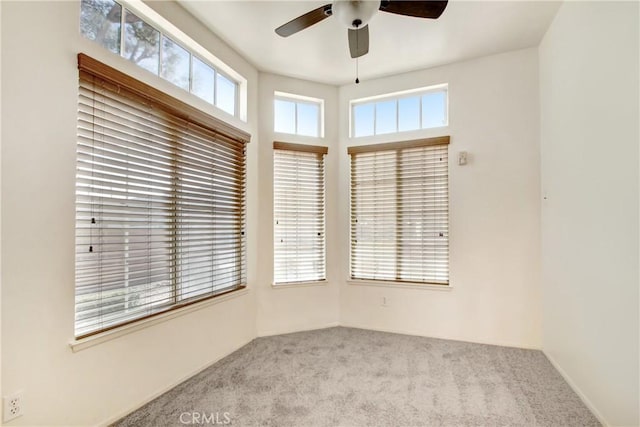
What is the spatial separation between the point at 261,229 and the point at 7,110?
2318 millimetres

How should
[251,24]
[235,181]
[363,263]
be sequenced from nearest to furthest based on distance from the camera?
[251,24]
[235,181]
[363,263]

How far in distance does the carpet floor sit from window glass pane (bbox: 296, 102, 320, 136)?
245cm

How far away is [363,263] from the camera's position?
3861 millimetres

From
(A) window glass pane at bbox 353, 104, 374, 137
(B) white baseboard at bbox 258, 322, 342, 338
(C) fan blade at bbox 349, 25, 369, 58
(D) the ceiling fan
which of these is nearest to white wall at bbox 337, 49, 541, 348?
(A) window glass pane at bbox 353, 104, 374, 137

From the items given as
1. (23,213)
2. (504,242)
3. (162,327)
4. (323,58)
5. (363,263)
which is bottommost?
(162,327)

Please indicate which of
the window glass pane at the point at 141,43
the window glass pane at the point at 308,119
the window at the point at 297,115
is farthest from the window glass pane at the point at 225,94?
the window glass pane at the point at 308,119

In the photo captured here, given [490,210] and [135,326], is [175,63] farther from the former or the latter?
[490,210]

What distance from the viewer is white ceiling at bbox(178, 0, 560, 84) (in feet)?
8.30

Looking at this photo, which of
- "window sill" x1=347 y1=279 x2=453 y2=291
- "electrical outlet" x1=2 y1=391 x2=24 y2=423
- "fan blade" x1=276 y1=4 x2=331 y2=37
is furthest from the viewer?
"window sill" x1=347 y1=279 x2=453 y2=291

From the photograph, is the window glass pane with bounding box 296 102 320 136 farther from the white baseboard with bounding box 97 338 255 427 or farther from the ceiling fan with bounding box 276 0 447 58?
the white baseboard with bounding box 97 338 255 427

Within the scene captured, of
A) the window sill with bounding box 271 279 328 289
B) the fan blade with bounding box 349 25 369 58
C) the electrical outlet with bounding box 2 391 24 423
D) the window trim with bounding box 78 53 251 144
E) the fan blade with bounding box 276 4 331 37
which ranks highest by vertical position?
the fan blade with bounding box 276 4 331 37

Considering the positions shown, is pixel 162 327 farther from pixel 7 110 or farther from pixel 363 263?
Answer: pixel 363 263

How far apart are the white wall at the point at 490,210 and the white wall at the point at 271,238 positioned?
2.85ft

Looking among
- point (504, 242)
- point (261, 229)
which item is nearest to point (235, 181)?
point (261, 229)
